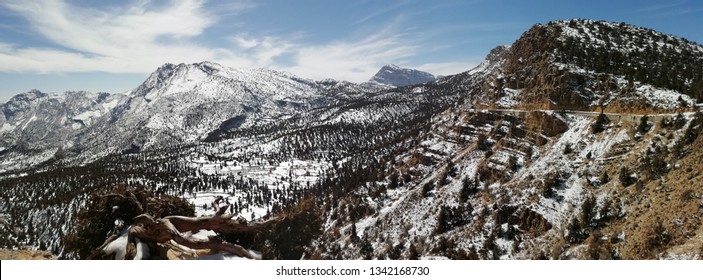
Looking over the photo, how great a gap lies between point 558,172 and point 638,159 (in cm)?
777

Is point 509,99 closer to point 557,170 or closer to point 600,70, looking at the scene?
point 600,70

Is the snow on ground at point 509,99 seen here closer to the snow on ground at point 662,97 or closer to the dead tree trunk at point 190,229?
the snow on ground at point 662,97

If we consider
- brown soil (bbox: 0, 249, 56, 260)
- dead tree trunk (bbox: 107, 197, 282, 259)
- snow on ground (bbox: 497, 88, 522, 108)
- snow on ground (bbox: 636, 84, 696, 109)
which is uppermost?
snow on ground (bbox: 497, 88, 522, 108)

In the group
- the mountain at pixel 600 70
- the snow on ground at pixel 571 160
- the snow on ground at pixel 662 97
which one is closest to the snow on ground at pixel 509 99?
the mountain at pixel 600 70

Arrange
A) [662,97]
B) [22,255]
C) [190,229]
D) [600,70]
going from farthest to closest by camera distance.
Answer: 1. [600,70]
2. [662,97]
3. [22,255]
4. [190,229]

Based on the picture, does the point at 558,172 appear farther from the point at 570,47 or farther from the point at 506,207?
the point at 570,47

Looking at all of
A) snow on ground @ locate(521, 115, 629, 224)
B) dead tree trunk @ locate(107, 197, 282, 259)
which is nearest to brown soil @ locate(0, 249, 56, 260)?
dead tree trunk @ locate(107, 197, 282, 259)

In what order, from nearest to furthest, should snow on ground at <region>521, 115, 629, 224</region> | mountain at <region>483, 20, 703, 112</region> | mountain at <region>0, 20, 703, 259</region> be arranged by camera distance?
mountain at <region>0, 20, 703, 259</region> → snow on ground at <region>521, 115, 629, 224</region> → mountain at <region>483, 20, 703, 112</region>

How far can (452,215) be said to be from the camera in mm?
47344

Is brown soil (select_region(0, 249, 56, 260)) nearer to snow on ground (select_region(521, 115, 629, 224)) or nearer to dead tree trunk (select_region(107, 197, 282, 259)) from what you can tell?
dead tree trunk (select_region(107, 197, 282, 259))

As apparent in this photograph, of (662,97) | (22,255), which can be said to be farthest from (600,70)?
(22,255)

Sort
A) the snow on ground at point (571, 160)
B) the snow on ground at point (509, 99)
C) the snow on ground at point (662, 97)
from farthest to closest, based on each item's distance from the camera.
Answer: the snow on ground at point (509, 99)
the snow on ground at point (662, 97)
the snow on ground at point (571, 160)

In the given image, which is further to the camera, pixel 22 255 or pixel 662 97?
pixel 662 97
